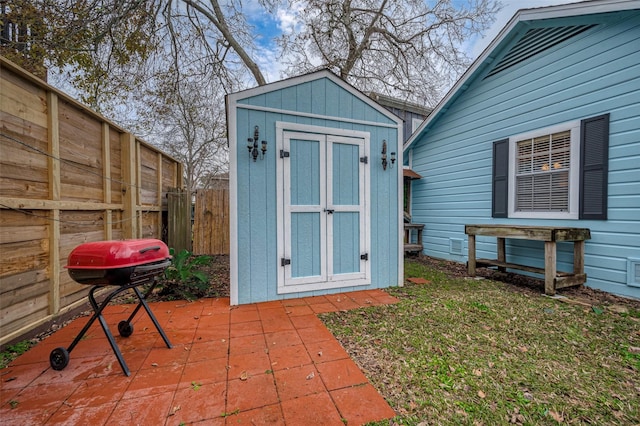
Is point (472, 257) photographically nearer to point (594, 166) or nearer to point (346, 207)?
point (594, 166)

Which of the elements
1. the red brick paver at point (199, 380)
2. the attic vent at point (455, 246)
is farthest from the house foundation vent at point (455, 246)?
the red brick paver at point (199, 380)

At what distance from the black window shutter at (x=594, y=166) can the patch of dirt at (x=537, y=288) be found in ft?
3.27

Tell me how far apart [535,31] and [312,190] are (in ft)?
14.6

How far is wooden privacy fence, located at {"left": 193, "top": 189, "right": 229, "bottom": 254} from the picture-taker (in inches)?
244

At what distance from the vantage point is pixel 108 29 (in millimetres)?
5293

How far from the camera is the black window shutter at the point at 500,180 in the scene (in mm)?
4664

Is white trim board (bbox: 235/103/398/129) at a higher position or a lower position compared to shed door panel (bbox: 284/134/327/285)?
higher

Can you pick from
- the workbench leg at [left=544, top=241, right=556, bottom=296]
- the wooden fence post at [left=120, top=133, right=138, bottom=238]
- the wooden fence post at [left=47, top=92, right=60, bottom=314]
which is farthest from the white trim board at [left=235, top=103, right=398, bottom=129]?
the workbench leg at [left=544, top=241, right=556, bottom=296]

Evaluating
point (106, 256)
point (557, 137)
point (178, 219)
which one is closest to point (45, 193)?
point (106, 256)

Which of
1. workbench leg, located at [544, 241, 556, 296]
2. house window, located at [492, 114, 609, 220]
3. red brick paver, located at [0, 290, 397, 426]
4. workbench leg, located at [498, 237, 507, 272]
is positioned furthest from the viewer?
workbench leg, located at [498, 237, 507, 272]

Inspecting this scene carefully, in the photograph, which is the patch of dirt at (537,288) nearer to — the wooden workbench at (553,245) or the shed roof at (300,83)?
the wooden workbench at (553,245)

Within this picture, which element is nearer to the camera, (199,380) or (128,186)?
(199,380)

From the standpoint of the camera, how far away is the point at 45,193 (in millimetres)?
2314

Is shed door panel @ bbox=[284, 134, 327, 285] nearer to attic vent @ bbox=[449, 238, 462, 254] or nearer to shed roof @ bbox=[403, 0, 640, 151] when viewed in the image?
attic vent @ bbox=[449, 238, 462, 254]
